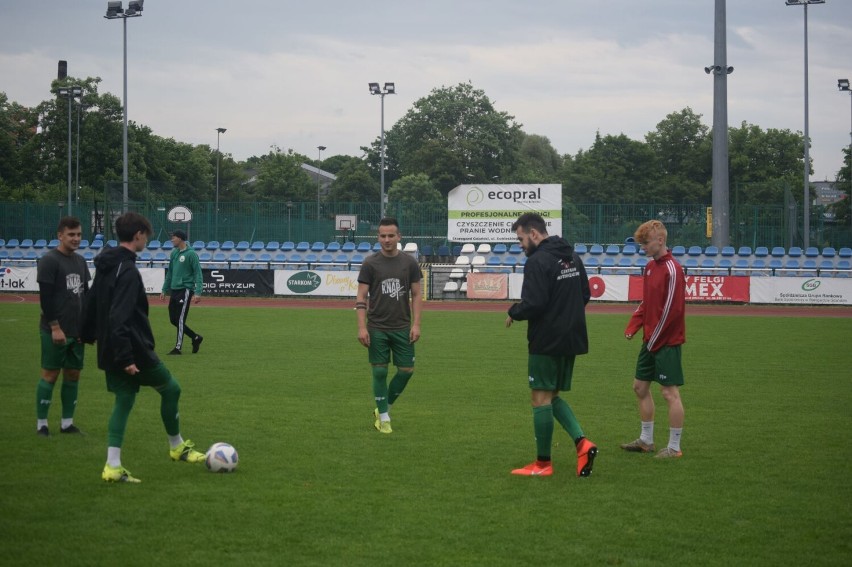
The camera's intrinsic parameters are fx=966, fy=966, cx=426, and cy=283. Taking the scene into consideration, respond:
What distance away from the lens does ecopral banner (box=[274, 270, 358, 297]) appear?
33.3 meters

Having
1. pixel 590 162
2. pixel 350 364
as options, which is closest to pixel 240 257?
pixel 350 364

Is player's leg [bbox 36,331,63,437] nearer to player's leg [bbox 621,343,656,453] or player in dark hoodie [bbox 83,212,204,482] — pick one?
player in dark hoodie [bbox 83,212,204,482]

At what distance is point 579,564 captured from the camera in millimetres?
5453

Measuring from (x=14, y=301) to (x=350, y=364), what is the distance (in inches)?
784

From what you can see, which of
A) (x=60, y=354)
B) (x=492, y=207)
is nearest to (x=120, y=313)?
(x=60, y=354)

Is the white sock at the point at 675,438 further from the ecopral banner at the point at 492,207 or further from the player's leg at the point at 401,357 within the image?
the ecopral banner at the point at 492,207

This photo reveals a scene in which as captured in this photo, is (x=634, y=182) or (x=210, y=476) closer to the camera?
(x=210, y=476)

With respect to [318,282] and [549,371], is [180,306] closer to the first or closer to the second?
[549,371]

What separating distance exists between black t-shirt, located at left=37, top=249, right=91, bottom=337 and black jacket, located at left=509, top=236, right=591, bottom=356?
14.2ft

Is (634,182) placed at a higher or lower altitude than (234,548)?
higher

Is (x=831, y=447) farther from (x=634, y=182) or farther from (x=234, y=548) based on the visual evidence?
(x=634, y=182)

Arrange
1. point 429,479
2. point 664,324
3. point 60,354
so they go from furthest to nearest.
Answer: point 60,354 < point 664,324 < point 429,479

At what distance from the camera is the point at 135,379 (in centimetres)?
736

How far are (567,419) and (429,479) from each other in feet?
4.00
